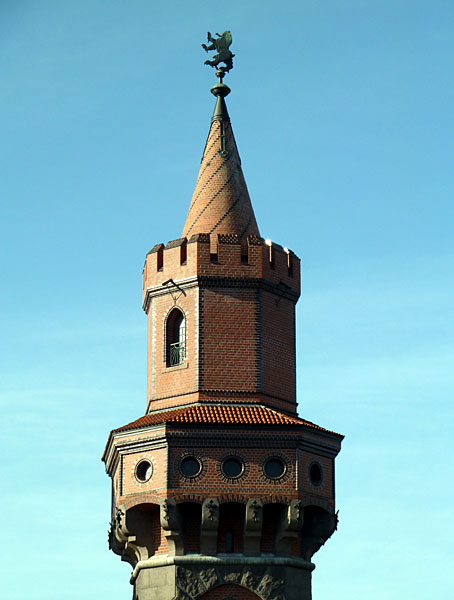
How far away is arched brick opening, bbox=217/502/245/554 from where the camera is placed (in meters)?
41.8

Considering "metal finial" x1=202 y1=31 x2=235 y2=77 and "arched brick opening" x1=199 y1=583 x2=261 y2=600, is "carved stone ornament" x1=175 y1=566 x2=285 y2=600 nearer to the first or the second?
"arched brick opening" x1=199 y1=583 x2=261 y2=600

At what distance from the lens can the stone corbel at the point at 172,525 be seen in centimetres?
4109

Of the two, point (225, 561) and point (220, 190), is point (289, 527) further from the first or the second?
point (220, 190)

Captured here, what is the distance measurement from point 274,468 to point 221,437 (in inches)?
69.7

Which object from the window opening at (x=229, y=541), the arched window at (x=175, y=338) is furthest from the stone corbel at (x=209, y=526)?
the arched window at (x=175, y=338)

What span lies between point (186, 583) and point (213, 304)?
8.43 m

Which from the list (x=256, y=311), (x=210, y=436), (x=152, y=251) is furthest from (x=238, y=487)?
(x=152, y=251)

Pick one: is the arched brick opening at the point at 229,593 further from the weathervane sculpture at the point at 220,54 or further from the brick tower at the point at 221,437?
the weathervane sculpture at the point at 220,54

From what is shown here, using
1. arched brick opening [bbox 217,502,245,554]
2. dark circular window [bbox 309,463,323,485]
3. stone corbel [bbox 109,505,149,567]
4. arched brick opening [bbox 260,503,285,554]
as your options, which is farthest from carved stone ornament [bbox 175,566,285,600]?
dark circular window [bbox 309,463,323,485]

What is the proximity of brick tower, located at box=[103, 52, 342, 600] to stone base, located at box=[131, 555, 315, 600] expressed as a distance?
0.04m

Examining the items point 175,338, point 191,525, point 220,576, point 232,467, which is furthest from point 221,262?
point 220,576

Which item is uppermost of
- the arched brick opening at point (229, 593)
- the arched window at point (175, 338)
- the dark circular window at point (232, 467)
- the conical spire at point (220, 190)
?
the conical spire at point (220, 190)

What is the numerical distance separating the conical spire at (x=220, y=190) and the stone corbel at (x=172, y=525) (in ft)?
29.1

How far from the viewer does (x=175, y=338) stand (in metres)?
44.9
